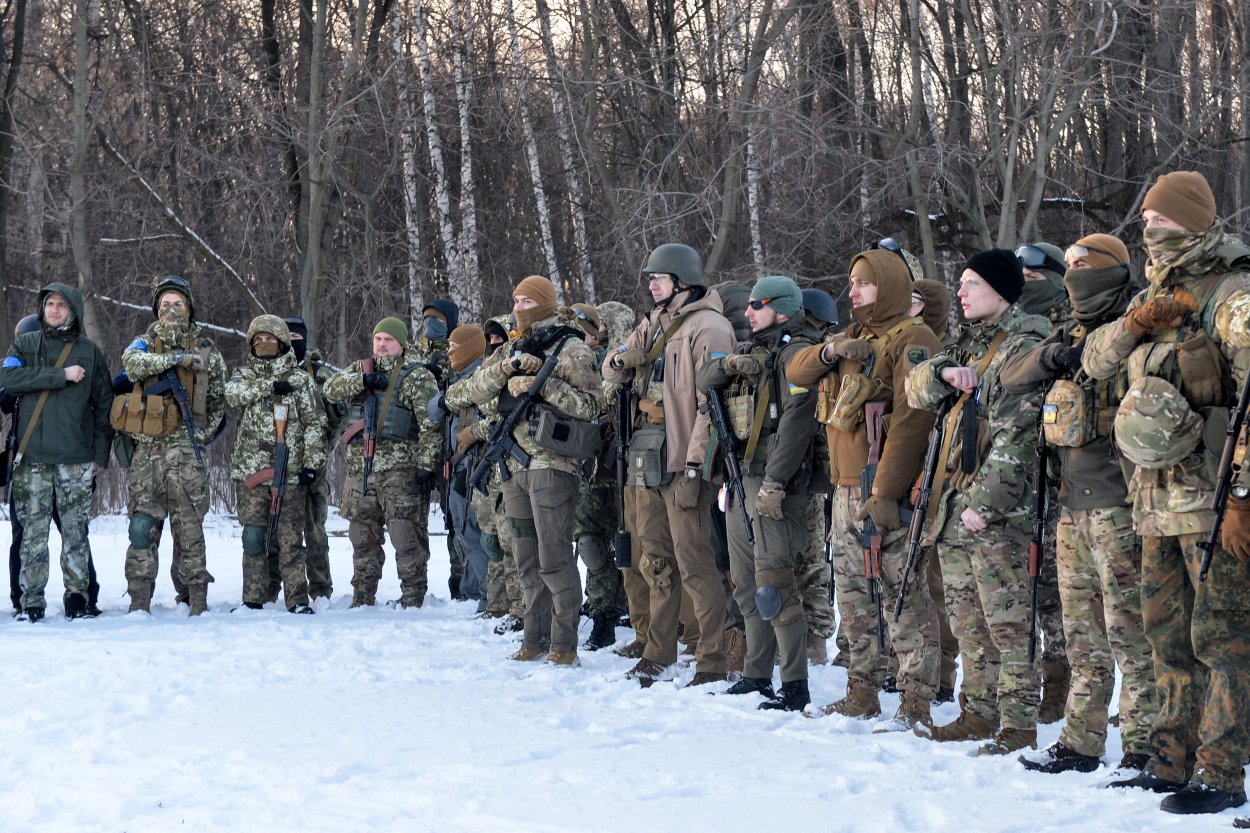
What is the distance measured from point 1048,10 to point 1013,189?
187 centimetres

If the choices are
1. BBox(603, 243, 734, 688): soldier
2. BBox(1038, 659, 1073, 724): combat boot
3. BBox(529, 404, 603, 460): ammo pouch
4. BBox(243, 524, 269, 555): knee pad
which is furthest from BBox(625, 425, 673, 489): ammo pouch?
BBox(243, 524, 269, 555): knee pad

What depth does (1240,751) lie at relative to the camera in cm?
416

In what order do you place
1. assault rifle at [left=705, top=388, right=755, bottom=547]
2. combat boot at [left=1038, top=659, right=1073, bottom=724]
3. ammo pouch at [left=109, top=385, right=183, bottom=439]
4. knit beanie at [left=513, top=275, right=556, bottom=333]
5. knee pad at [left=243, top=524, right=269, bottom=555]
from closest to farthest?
combat boot at [left=1038, top=659, right=1073, bottom=724] → assault rifle at [left=705, top=388, right=755, bottom=547] → knit beanie at [left=513, top=275, right=556, bottom=333] → ammo pouch at [left=109, top=385, right=183, bottom=439] → knee pad at [left=243, top=524, right=269, bottom=555]

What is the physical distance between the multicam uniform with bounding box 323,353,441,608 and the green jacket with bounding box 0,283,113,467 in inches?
61.7

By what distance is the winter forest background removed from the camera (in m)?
15.0

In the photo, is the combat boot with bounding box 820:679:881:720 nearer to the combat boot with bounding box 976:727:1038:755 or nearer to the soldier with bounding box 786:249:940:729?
the soldier with bounding box 786:249:940:729

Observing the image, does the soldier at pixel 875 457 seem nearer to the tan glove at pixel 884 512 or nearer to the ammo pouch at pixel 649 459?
the tan glove at pixel 884 512

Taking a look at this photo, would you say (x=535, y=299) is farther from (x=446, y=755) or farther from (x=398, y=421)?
(x=446, y=755)

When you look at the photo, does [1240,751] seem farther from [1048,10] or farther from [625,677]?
[1048,10]

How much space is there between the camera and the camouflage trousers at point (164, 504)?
906cm

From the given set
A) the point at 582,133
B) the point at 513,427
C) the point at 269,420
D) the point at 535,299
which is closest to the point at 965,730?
the point at 513,427

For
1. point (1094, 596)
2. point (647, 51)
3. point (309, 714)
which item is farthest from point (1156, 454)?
point (647, 51)

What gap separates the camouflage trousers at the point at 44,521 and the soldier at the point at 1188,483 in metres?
6.96

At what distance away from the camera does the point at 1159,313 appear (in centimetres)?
427
